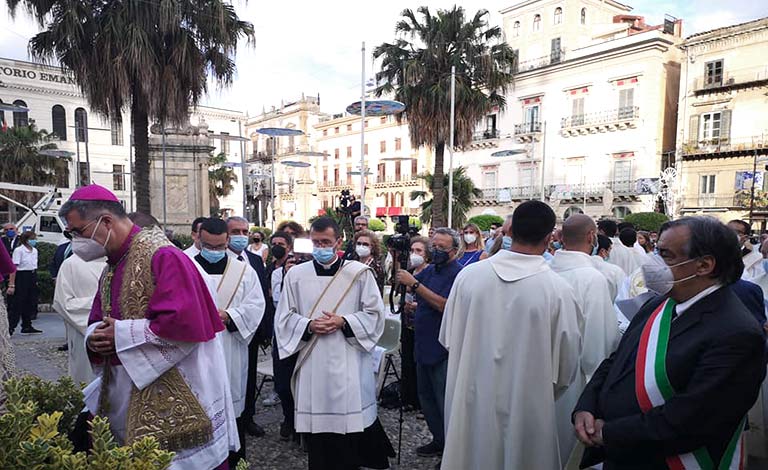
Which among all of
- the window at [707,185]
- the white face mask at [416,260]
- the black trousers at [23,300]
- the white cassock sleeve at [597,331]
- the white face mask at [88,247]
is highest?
the window at [707,185]

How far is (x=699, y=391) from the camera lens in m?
1.80

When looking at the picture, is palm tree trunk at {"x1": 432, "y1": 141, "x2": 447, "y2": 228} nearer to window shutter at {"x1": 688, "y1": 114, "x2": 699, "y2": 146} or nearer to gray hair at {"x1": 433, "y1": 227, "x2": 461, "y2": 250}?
gray hair at {"x1": 433, "y1": 227, "x2": 461, "y2": 250}

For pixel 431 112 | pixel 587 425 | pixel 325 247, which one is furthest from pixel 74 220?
pixel 431 112

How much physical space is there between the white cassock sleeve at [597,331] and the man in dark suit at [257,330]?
281cm

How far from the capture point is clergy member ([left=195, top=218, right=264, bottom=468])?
397 centimetres

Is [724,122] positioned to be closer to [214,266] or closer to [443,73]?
[443,73]

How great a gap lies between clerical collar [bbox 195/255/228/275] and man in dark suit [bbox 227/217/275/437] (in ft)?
1.64

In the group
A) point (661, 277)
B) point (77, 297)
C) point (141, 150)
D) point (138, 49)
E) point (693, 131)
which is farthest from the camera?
point (693, 131)

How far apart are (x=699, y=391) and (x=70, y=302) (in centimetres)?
452

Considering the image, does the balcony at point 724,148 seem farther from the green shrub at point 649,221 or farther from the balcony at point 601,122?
the green shrub at point 649,221

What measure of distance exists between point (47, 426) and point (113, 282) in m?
0.89

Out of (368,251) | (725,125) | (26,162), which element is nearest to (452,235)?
(368,251)

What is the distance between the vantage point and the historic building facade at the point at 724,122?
2520 cm

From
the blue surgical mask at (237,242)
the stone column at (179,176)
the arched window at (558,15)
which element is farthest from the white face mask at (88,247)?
the arched window at (558,15)
